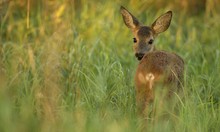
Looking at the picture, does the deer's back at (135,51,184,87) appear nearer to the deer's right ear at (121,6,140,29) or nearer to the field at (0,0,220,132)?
the field at (0,0,220,132)

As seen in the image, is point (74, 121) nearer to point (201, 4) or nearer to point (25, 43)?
point (25, 43)

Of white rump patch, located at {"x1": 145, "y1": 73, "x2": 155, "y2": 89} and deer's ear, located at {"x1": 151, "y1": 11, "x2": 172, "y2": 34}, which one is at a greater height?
deer's ear, located at {"x1": 151, "y1": 11, "x2": 172, "y2": 34}

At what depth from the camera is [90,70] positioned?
6742mm

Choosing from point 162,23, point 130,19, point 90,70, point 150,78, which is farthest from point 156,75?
point 130,19

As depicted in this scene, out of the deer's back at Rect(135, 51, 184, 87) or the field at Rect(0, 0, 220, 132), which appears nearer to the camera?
the field at Rect(0, 0, 220, 132)

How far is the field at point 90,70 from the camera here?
16.4ft

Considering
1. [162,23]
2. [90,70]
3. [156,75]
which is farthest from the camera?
[162,23]

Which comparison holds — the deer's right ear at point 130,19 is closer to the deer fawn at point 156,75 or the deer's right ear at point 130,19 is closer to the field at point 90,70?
the field at point 90,70

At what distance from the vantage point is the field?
4.99m

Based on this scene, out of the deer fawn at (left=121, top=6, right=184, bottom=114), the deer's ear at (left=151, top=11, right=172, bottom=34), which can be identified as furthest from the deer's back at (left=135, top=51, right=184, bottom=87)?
the deer's ear at (left=151, top=11, right=172, bottom=34)

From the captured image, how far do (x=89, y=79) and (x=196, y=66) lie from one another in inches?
72.3

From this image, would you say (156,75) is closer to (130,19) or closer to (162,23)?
(162,23)

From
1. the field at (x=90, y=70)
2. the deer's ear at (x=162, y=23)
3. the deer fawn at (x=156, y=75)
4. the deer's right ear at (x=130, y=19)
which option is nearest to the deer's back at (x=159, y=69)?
the deer fawn at (x=156, y=75)

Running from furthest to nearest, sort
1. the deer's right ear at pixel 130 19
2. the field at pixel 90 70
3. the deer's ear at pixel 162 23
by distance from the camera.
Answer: the deer's right ear at pixel 130 19
the deer's ear at pixel 162 23
the field at pixel 90 70
